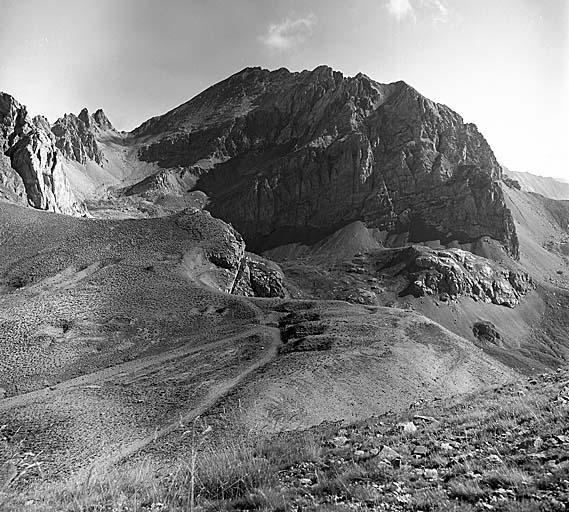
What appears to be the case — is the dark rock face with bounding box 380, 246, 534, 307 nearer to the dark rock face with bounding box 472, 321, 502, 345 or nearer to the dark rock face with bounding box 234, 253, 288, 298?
the dark rock face with bounding box 472, 321, 502, 345

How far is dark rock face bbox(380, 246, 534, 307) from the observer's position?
586ft

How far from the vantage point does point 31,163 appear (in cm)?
15062

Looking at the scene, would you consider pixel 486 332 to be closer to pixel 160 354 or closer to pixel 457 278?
pixel 457 278

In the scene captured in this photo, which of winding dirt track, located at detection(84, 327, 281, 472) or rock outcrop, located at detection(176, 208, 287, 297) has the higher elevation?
rock outcrop, located at detection(176, 208, 287, 297)

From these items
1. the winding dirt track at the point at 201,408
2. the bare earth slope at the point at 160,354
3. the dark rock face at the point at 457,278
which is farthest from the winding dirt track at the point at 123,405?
the dark rock face at the point at 457,278

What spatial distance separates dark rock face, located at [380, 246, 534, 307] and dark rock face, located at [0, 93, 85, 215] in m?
130

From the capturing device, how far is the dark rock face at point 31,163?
14749 centimetres

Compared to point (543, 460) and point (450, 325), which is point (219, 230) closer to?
point (450, 325)

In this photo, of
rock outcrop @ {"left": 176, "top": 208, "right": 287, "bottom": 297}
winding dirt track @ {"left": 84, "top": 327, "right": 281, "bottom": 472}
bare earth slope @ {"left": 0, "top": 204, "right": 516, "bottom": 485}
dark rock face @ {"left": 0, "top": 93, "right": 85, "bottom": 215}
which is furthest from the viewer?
dark rock face @ {"left": 0, "top": 93, "right": 85, "bottom": 215}

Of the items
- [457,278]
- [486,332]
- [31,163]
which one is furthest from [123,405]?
[457,278]

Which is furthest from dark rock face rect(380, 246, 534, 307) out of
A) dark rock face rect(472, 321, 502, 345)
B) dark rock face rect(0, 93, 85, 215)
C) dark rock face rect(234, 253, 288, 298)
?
dark rock face rect(0, 93, 85, 215)

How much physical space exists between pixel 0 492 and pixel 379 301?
171125 millimetres

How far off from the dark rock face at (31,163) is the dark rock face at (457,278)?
13005 centimetres

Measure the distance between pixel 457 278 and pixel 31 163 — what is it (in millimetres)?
157372
